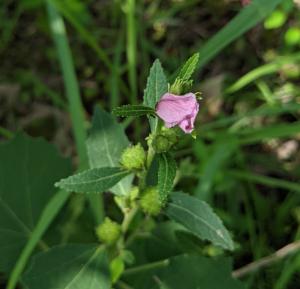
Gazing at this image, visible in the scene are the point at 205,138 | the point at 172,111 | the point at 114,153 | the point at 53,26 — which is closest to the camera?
the point at 172,111

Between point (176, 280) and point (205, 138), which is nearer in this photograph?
point (176, 280)

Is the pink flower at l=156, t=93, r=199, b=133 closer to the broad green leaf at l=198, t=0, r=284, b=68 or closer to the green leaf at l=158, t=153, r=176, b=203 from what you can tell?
the green leaf at l=158, t=153, r=176, b=203

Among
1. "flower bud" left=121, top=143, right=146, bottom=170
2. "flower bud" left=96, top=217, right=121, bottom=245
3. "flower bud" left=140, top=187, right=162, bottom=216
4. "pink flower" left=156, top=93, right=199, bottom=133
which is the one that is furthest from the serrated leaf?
"flower bud" left=96, top=217, right=121, bottom=245

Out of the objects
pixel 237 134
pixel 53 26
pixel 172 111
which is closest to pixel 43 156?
pixel 53 26

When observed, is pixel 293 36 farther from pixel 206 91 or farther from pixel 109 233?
pixel 109 233

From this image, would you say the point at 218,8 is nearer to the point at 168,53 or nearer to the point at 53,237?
the point at 168,53

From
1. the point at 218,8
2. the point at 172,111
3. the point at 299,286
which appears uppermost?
the point at 218,8

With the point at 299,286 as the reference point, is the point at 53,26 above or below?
above
